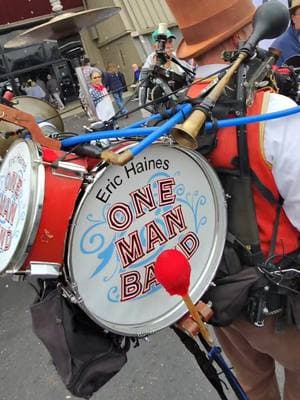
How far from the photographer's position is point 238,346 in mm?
1862

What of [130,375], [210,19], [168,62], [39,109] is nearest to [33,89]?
[168,62]

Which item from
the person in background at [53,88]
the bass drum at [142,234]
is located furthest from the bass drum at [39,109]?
the person in background at [53,88]

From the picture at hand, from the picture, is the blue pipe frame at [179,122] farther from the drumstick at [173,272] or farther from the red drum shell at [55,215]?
the drumstick at [173,272]

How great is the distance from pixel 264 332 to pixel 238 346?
0.29 m

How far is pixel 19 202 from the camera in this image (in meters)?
1.18

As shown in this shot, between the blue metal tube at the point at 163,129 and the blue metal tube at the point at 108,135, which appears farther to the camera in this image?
the blue metal tube at the point at 108,135

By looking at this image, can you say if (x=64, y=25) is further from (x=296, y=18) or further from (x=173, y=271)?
(x=173, y=271)

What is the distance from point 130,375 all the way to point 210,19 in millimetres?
2044

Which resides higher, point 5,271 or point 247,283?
point 5,271

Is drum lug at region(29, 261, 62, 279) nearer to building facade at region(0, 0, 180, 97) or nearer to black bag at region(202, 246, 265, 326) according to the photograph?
black bag at region(202, 246, 265, 326)

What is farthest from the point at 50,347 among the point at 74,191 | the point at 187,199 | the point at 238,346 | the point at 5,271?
the point at 238,346

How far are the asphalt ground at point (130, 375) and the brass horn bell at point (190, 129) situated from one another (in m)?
1.60

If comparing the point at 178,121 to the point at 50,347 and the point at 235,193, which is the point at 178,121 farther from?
the point at 50,347

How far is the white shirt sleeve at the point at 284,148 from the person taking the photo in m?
1.29
